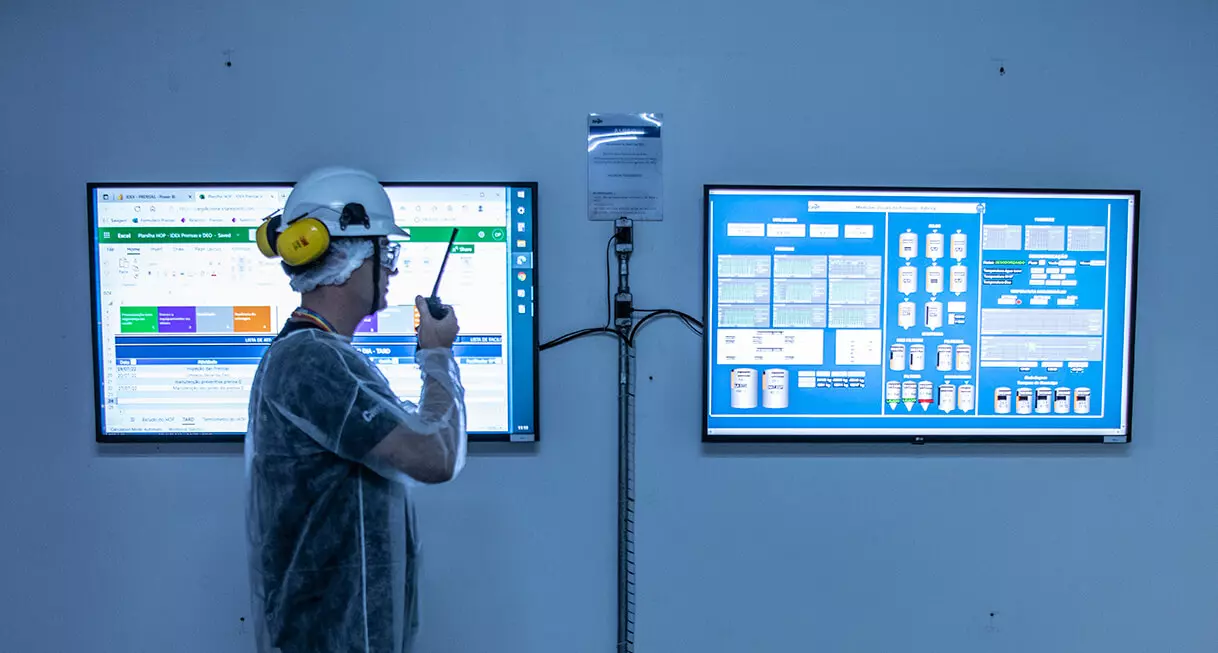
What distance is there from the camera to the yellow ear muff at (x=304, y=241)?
4.41 ft

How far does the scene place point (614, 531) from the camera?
2.01 m

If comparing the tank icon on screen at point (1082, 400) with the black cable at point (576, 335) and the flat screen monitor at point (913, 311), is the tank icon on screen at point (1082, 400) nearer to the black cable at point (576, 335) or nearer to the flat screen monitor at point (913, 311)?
the flat screen monitor at point (913, 311)

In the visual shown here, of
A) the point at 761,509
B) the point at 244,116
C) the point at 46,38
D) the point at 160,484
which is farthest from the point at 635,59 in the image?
the point at 160,484

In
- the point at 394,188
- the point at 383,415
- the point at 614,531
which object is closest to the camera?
the point at 383,415

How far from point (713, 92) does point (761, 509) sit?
4.17ft

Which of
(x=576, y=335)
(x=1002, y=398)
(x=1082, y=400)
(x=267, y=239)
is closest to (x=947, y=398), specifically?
(x=1002, y=398)

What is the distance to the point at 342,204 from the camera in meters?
1.42

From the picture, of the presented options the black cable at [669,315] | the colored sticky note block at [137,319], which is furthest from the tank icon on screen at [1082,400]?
the colored sticky note block at [137,319]

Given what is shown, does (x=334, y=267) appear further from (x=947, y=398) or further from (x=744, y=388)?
(x=947, y=398)

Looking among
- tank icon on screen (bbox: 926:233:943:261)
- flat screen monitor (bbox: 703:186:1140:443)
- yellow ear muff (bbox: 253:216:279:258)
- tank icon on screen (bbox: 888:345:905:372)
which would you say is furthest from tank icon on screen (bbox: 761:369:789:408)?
yellow ear muff (bbox: 253:216:279:258)

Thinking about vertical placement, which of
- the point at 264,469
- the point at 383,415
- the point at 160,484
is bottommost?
the point at 160,484

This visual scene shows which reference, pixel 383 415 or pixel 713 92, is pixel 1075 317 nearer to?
pixel 713 92

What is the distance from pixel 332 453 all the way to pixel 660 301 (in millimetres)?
1019

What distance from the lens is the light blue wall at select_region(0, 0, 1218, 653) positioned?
194 cm
